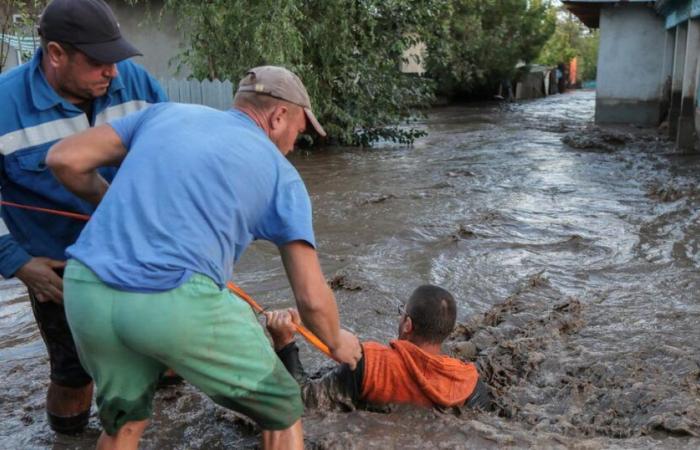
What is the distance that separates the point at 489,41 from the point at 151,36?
52.1 ft

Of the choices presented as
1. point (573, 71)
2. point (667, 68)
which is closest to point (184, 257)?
point (667, 68)

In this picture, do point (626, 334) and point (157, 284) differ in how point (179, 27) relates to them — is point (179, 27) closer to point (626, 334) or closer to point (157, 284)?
point (626, 334)

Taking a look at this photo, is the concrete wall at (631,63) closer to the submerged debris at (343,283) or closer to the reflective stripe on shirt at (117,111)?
the submerged debris at (343,283)

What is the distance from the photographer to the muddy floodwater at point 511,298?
3605 mm

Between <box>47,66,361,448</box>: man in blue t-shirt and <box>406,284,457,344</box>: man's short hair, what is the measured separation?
123cm

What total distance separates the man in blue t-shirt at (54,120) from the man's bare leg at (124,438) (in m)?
0.77

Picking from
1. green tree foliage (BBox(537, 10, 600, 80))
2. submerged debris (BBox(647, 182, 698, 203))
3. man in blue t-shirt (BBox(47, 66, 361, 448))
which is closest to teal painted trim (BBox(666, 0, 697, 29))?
submerged debris (BBox(647, 182, 698, 203))

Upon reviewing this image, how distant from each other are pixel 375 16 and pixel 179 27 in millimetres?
3546

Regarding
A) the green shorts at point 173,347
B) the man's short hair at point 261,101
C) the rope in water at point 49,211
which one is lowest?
the green shorts at point 173,347

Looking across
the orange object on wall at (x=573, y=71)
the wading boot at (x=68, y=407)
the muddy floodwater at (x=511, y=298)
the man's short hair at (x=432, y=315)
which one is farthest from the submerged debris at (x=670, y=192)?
the orange object on wall at (x=573, y=71)

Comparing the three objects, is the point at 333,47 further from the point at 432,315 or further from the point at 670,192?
the point at 432,315

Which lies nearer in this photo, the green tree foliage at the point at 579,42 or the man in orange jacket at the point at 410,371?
the man in orange jacket at the point at 410,371

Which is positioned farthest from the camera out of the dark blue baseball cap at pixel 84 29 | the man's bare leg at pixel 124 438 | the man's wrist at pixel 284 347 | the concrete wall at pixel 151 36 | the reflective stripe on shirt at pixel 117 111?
the concrete wall at pixel 151 36

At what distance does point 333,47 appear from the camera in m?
13.2
